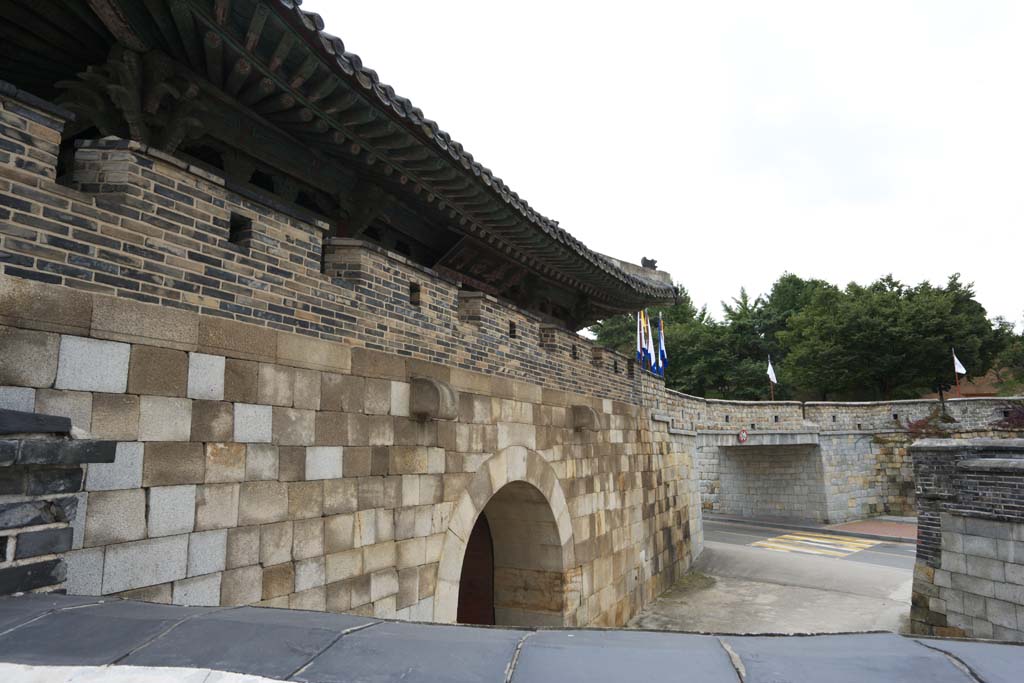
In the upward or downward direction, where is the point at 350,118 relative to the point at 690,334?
downward

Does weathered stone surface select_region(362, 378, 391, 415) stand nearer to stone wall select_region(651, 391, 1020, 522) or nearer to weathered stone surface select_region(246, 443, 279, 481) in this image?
weathered stone surface select_region(246, 443, 279, 481)

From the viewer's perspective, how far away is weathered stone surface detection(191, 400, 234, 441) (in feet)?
11.6

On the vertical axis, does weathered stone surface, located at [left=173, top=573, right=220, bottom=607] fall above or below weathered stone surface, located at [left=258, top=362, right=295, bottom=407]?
below

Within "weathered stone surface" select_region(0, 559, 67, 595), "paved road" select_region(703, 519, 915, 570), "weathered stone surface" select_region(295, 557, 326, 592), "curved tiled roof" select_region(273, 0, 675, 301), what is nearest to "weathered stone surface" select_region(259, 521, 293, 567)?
"weathered stone surface" select_region(295, 557, 326, 592)

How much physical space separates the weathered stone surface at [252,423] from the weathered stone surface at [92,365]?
0.72 metres

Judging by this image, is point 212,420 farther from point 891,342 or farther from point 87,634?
point 891,342

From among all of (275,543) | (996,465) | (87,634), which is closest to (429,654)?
(87,634)

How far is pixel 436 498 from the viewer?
5508 mm

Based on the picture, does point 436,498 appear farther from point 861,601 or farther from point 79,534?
point 861,601

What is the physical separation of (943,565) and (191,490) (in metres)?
10.1

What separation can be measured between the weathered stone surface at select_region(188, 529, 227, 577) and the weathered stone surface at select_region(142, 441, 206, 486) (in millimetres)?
322

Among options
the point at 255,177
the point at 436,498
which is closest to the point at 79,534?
the point at 436,498

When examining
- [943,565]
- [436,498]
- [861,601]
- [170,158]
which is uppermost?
[170,158]

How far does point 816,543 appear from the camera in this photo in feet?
59.8
